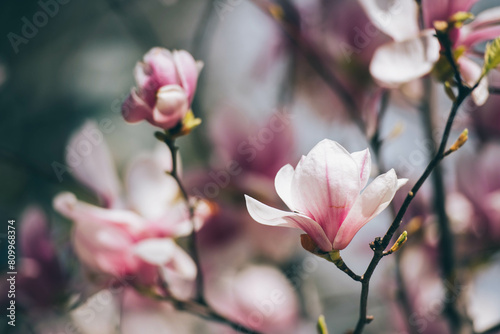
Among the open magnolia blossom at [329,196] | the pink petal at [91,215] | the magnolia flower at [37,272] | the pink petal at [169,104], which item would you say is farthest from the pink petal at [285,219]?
the magnolia flower at [37,272]

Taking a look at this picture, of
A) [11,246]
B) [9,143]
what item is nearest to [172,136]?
[11,246]

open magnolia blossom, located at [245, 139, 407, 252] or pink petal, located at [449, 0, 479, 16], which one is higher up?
pink petal, located at [449, 0, 479, 16]

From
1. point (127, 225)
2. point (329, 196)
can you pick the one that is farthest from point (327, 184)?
point (127, 225)

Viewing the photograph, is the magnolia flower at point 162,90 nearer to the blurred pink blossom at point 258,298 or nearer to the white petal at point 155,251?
the white petal at point 155,251

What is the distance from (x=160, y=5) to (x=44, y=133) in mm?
534

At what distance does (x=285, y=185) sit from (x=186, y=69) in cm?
15

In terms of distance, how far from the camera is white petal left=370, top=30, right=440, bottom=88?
42 centimetres

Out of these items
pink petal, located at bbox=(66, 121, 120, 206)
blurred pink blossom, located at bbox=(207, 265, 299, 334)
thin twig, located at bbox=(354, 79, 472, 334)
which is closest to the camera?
thin twig, located at bbox=(354, 79, 472, 334)

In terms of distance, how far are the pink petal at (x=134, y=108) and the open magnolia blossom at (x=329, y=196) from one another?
0.46ft

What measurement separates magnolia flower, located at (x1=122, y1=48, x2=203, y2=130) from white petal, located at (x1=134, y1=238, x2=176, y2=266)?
0.14 meters

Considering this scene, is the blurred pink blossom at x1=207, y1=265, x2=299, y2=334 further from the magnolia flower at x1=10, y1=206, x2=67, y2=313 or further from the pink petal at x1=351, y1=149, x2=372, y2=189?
the pink petal at x1=351, y1=149, x2=372, y2=189

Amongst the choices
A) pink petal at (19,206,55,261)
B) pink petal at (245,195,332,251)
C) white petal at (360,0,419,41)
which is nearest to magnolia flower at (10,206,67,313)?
pink petal at (19,206,55,261)

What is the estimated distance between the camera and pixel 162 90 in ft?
1.31

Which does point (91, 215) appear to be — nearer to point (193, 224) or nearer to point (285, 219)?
point (193, 224)
